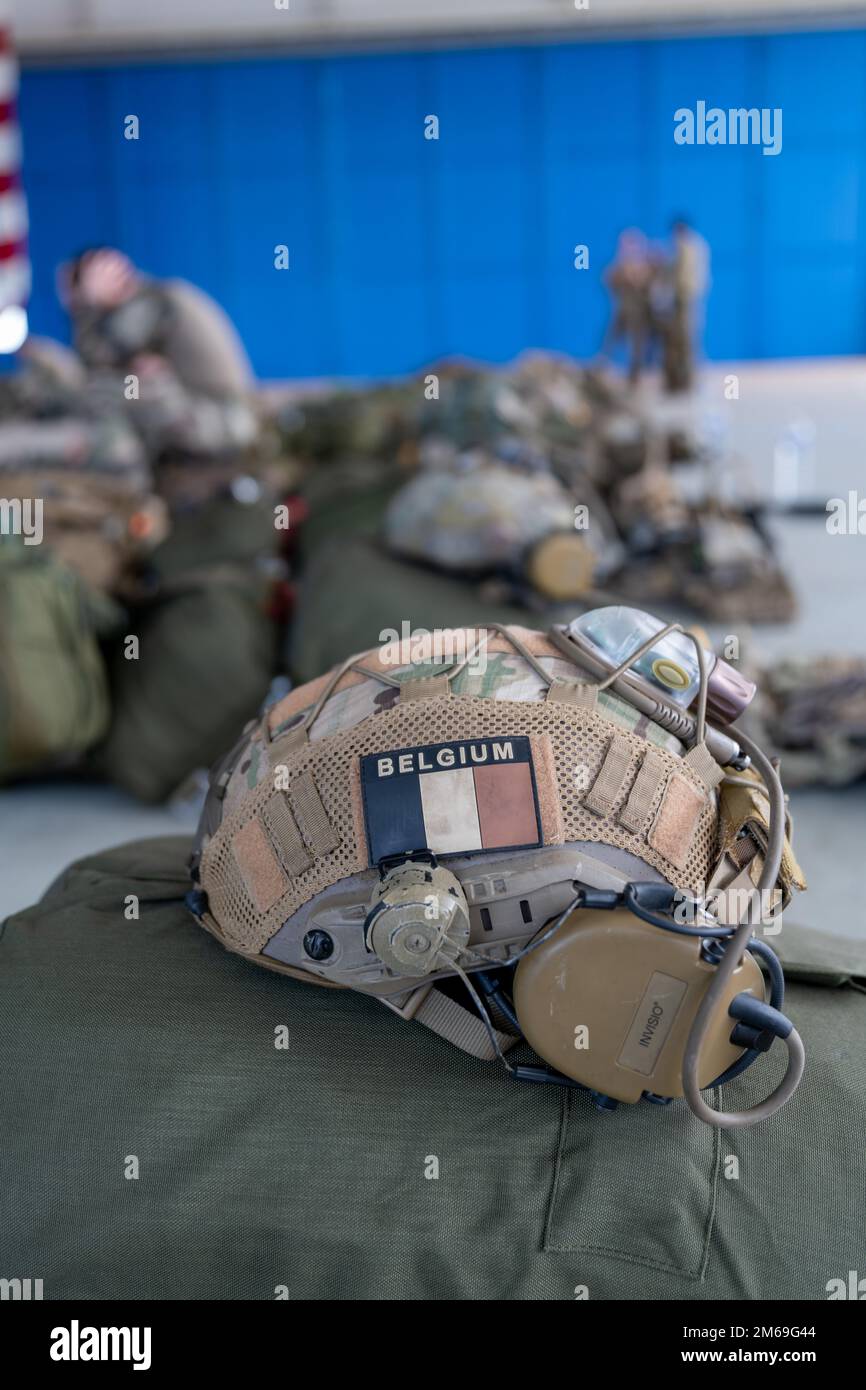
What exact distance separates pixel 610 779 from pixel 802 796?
1.69 meters

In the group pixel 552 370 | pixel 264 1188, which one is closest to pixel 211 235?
pixel 552 370

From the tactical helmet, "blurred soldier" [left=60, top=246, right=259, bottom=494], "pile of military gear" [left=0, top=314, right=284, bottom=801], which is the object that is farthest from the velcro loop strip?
"blurred soldier" [left=60, top=246, right=259, bottom=494]

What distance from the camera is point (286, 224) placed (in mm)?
10578

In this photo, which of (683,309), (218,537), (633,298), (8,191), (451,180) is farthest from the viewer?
(451,180)

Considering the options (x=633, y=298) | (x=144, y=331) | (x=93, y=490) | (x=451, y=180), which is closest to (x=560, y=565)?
(x=93, y=490)

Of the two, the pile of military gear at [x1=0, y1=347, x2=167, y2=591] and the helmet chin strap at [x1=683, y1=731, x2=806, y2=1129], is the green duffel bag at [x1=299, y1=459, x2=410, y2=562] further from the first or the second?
the helmet chin strap at [x1=683, y1=731, x2=806, y2=1129]

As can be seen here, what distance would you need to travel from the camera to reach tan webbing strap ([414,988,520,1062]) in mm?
1348

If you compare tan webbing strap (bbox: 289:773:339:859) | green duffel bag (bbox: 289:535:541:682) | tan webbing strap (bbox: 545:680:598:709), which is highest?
tan webbing strap (bbox: 545:680:598:709)

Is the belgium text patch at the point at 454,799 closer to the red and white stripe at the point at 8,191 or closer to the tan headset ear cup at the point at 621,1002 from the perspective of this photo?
the tan headset ear cup at the point at 621,1002

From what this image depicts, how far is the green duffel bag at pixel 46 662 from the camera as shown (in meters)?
2.68

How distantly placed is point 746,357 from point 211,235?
461 centimetres

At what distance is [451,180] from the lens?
415 inches

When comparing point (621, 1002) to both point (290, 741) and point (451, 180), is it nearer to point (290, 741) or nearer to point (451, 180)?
point (290, 741)

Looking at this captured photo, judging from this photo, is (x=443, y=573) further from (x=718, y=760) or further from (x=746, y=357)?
(x=746, y=357)
